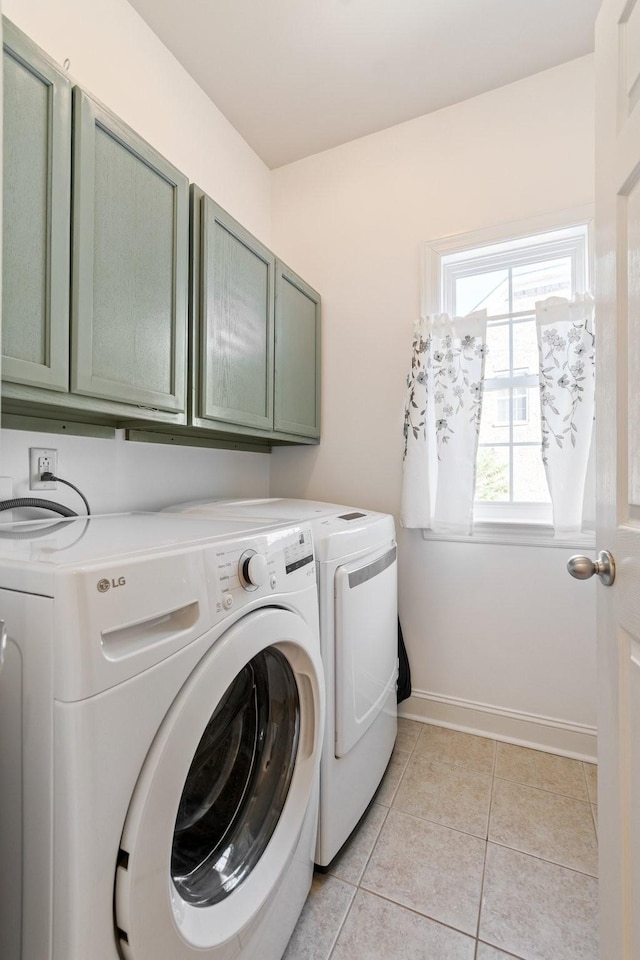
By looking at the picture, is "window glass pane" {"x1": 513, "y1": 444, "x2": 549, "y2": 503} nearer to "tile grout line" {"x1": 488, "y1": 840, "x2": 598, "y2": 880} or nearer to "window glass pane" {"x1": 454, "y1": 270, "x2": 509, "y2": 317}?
"window glass pane" {"x1": 454, "y1": 270, "x2": 509, "y2": 317}

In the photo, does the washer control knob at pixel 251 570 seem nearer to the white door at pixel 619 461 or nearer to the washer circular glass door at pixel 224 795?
the washer circular glass door at pixel 224 795

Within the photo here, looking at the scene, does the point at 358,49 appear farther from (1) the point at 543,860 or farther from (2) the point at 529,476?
(1) the point at 543,860

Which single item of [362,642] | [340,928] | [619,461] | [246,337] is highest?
[246,337]

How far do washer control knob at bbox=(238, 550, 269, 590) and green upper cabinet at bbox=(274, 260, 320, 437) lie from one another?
1.11 m

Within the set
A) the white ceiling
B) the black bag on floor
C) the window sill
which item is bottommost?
the black bag on floor

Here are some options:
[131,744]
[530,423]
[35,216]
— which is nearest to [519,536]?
[530,423]

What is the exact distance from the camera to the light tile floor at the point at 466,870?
1.09 meters

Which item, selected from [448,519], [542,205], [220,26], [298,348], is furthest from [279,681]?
[220,26]

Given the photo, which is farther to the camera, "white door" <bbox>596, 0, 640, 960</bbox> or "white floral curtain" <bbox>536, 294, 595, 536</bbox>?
"white floral curtain" <bbox>536, 294, 595, 536</bbox>

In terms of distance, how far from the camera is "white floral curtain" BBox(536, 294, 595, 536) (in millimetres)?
1704

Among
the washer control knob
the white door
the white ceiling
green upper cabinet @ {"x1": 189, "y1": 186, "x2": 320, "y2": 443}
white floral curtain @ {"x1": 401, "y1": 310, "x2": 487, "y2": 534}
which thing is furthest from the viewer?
white floral curtain @ {"x1": 401, "y1": 310, "x2": 487, "y2": 534}

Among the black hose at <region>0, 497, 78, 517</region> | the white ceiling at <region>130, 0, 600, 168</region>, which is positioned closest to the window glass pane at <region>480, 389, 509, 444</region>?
the white ceiling at <region>130, 0, 600, 168</region>

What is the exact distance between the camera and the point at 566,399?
174 cm

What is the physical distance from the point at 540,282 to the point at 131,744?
7.26 ft
